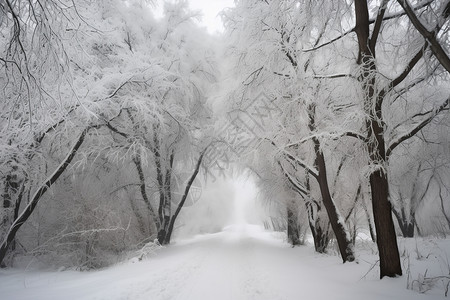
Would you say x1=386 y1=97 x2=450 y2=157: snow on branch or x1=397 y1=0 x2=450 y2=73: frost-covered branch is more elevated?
x1=397 y1=0 x2=450 y2=73: frost-covered branch

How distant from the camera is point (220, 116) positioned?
1172cm

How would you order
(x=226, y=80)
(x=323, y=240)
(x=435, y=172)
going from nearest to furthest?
(x=323, y=240)
(x=226, y=80)
(x=435, y=172)

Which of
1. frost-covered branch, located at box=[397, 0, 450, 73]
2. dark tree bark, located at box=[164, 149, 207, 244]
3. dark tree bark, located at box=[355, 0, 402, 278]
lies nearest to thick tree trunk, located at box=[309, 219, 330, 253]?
dark tree bark, located at box=[355, 0, 402, 278]

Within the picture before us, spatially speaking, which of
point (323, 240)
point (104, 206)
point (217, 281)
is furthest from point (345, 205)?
point (104, 206)

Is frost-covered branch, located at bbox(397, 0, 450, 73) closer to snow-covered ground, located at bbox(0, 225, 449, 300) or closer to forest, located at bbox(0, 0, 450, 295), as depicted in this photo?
forest, located at bbox(0, 0, 450, 295)

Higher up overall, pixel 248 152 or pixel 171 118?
pixel 171 118

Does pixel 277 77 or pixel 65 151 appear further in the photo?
pixel 65 151

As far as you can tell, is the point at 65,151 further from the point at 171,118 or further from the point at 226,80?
the point at 226,80

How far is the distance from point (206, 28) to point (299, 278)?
484 inches

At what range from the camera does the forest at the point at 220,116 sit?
15.8 ft

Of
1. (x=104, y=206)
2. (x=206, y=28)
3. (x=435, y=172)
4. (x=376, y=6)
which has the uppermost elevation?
(x=206, y=28)

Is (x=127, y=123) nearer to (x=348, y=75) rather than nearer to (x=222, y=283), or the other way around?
(x=222, y=283)

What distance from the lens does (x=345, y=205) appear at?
9.49m

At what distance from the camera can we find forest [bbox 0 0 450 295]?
4801 millimetres
